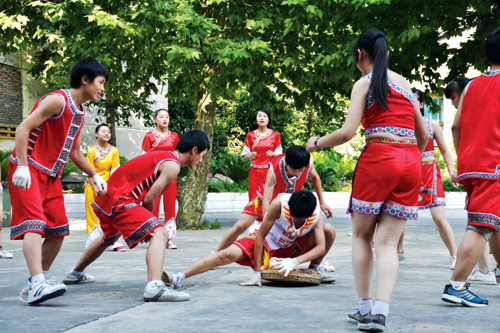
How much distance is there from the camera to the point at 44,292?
472 cm

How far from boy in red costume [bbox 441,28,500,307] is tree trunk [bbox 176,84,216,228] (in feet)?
30.8

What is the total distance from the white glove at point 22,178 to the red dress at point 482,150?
324cm

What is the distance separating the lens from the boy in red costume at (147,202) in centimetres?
501

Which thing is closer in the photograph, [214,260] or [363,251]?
A: [363,251]

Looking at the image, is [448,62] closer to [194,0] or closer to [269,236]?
[194,0]

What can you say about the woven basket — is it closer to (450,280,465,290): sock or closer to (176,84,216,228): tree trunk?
(450,280,465,290): sock

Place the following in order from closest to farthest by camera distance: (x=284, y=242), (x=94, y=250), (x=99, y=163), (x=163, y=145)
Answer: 1. (x=94, y=250)
2. (x=284, y=242)
3. (x=99, y=163)
4. (x=163, y=145)

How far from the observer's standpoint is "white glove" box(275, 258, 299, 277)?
18.7 feet

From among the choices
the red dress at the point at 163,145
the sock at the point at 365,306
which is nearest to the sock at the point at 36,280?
the sock at the point at 365,306

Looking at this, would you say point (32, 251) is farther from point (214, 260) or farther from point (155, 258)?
point (214, 260)

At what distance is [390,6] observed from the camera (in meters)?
12.3

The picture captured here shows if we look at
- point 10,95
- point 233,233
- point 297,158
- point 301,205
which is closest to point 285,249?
point 301,205

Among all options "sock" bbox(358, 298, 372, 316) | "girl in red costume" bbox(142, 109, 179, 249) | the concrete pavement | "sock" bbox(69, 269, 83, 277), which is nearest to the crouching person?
the concrete pavement

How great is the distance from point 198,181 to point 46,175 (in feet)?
29.5
